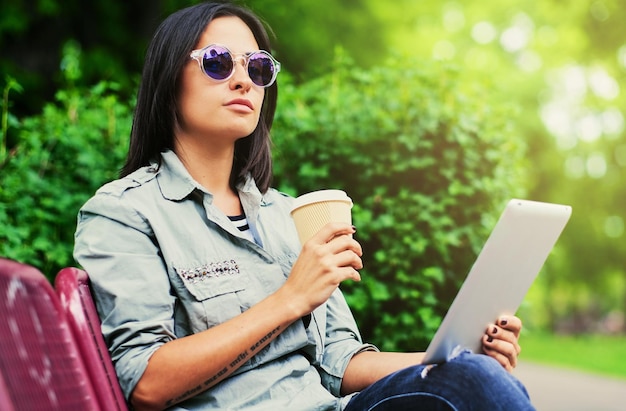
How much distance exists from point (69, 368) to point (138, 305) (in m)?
0.31

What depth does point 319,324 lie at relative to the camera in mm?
2254

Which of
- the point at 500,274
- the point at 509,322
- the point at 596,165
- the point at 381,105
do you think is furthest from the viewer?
the point at 596,165

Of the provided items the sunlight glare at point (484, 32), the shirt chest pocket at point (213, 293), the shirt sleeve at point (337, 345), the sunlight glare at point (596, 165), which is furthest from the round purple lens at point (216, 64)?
the sunlight glare at point (596, 165)

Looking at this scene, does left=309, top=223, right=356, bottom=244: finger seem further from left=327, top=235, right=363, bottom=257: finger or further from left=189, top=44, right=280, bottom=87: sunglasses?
left=189, top=44, right=280, bottom=87: sunglasses

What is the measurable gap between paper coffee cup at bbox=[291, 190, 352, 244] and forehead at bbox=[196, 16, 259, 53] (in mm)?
559

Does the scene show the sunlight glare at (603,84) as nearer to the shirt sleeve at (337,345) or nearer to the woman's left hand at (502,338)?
the shirt sleeve at (337,345)

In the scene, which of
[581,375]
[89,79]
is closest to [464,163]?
[89,79]

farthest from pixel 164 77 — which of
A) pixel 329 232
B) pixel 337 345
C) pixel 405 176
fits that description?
pixel 405 176

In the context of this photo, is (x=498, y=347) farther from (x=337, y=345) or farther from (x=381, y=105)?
(x=381, y=105)

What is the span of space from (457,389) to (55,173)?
2.87 metres

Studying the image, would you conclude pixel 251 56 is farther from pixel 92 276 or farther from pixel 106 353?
pixel 106 353

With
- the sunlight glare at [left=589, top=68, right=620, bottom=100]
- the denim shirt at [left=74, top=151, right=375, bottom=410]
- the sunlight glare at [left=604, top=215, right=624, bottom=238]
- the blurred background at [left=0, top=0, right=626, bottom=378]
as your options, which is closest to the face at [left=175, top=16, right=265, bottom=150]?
the denim shirt at [left=74, top=151, right=375, bottom=410]

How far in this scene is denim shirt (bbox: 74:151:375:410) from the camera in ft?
5.94

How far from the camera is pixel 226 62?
7.02ft
